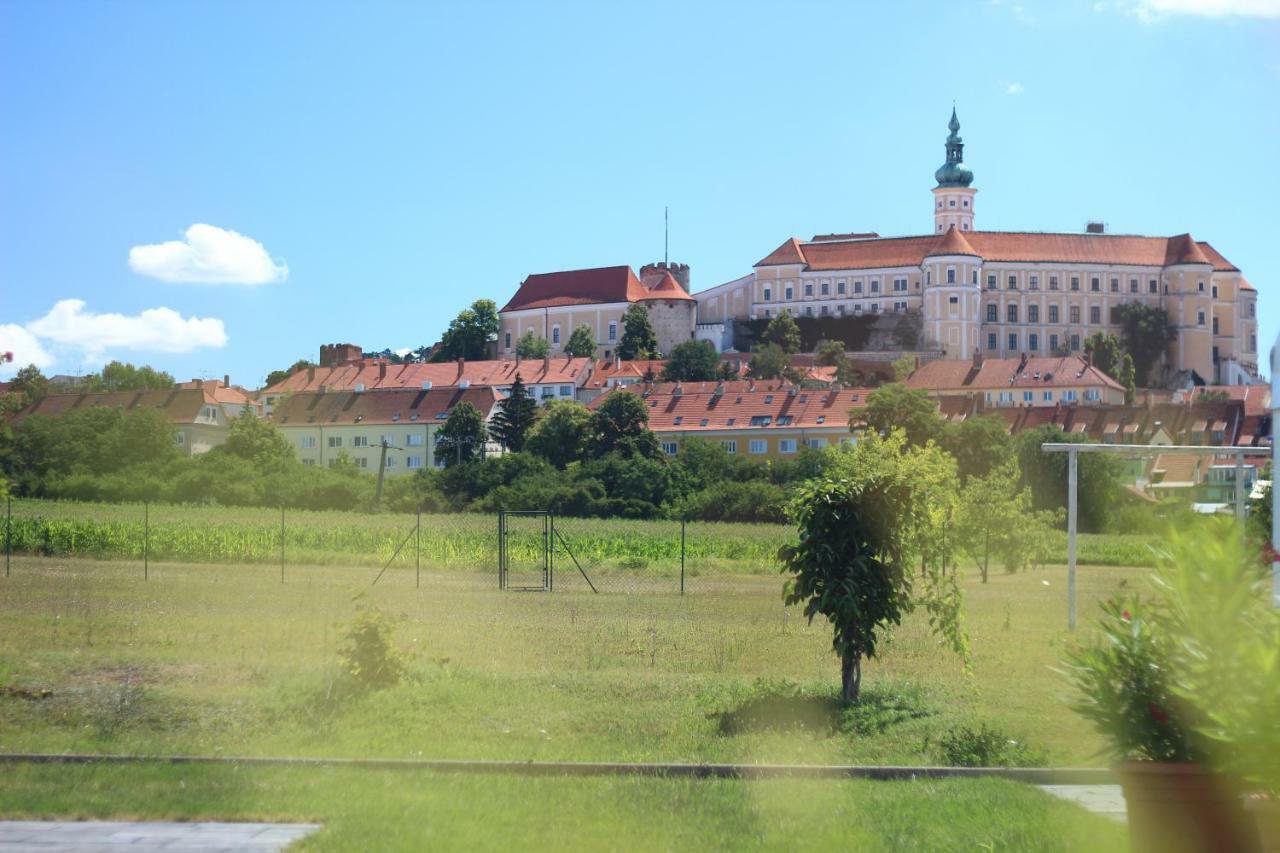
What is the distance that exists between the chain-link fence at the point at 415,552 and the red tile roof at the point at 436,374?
77504 mm

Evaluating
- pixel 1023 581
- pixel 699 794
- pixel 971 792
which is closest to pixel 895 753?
pixel 971 792

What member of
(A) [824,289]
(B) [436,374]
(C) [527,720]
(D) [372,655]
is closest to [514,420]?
(B) [436,374]

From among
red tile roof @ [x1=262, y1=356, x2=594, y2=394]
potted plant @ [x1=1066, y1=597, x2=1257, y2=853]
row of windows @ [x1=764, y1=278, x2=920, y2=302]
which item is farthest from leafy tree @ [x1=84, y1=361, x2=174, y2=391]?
potted plant @ [x1=1066, y1=597, x2=1257, y2=853]

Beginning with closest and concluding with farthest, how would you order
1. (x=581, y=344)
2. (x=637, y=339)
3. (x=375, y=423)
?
(x=375, y=423) < (x=637, y=339) < (x=581, y=344)

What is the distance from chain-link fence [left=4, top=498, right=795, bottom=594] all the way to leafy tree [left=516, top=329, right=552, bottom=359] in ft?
332

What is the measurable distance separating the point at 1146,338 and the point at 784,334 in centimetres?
3899

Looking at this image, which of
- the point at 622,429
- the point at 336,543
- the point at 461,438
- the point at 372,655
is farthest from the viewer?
the point at 461,438

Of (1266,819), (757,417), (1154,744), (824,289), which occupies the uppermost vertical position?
(824,289)

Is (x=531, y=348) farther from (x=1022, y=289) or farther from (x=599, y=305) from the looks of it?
(x=1022, y=289)

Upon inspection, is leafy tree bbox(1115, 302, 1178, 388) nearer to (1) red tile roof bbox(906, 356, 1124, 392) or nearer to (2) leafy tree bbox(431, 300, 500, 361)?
(1) red tile roof bbox(906, 356, 1124, 392)

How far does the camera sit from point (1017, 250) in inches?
6407

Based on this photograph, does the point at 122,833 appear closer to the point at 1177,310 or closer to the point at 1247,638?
the point at 1247,638

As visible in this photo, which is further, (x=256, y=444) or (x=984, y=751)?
(x=256, y=444)

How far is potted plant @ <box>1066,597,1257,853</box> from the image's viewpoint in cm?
706
